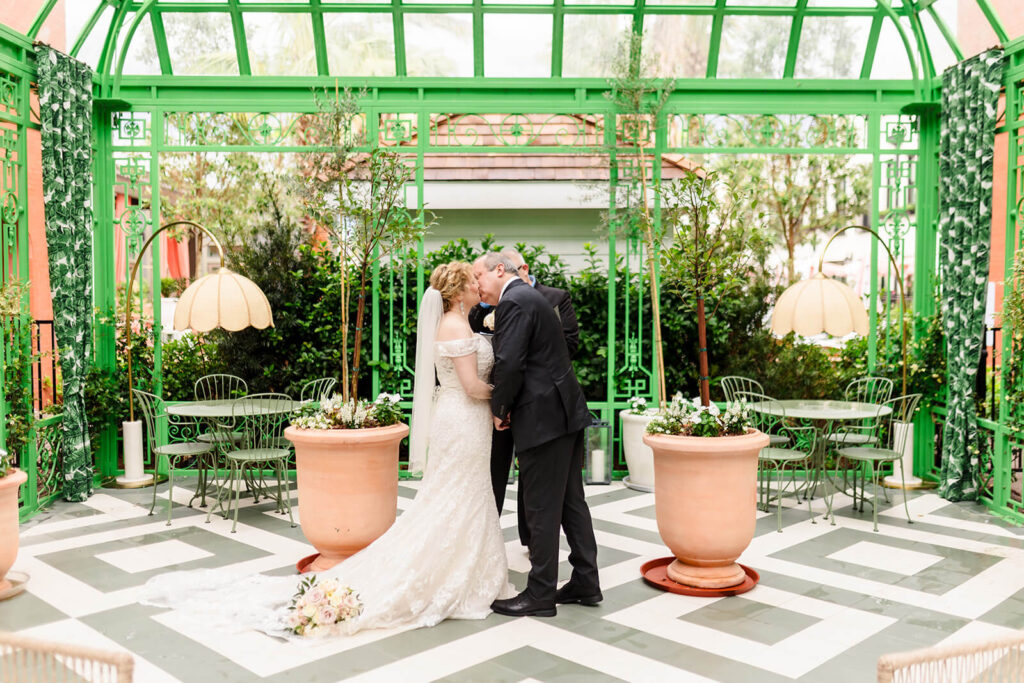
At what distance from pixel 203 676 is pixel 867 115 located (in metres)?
6.89

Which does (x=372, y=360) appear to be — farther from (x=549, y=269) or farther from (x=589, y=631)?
(x=589, y=631)

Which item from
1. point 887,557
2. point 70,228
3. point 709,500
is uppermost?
point 70,228

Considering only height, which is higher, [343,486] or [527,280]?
[527,280]

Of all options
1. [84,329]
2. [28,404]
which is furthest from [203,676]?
[84,329]

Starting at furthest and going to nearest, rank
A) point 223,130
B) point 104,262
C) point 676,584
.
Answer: point 223,130 < point 104,262 < point 676,584

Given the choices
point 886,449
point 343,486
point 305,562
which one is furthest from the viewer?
point 886,449

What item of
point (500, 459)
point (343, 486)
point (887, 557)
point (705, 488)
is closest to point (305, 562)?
point (343, 486)

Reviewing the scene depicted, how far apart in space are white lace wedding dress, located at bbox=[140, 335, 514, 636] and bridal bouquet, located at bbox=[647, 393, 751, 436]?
101 centimetres

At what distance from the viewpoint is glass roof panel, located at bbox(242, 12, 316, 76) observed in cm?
787

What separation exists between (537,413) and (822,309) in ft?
9.96

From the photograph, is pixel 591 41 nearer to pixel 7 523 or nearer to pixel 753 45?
pixel 753 45

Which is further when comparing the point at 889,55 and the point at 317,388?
the point at 889,55

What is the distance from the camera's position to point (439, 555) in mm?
4219

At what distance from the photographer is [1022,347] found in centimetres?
600
